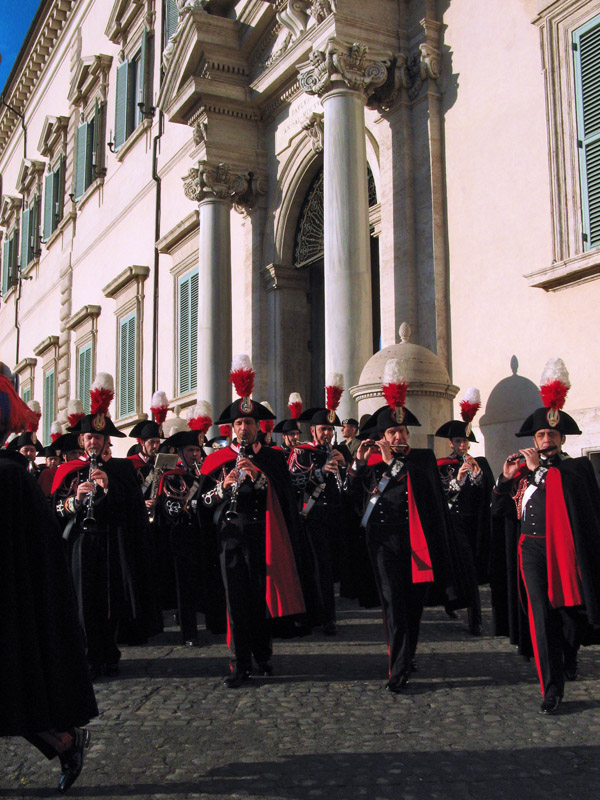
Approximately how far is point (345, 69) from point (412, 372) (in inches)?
156

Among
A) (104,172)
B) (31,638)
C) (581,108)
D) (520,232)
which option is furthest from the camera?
(104,172)

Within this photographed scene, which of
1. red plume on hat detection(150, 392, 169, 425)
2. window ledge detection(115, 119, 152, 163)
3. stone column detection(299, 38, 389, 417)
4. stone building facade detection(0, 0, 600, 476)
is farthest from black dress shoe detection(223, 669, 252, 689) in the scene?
window ledge detection(115, 119, 152, 163)

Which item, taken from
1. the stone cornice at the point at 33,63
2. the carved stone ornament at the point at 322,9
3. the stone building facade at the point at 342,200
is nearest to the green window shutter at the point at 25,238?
the stone cornice at the point at 33,63

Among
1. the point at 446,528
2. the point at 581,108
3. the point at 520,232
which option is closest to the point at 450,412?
the point at 520,232

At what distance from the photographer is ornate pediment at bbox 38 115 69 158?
27359mm

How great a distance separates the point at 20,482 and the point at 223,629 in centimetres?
335

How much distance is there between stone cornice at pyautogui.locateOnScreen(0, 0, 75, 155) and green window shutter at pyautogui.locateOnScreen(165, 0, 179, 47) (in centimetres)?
1004

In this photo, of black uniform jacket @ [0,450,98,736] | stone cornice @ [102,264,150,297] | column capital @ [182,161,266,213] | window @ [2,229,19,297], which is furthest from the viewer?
window @ [2,229,19,297]

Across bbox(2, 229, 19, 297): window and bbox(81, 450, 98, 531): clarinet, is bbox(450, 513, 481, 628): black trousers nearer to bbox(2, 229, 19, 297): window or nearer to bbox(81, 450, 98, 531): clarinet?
bbox(81, 450, 98, 531): clarinet

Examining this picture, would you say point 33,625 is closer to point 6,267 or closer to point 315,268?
point 315,268

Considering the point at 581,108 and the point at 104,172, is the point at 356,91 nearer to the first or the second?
the point at 581,108

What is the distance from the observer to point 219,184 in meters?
14.1

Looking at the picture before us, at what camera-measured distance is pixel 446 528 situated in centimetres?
559

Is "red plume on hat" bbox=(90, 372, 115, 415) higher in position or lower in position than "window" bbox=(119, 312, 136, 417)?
lower
